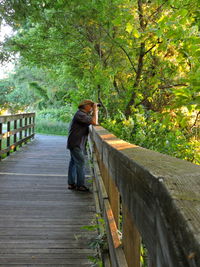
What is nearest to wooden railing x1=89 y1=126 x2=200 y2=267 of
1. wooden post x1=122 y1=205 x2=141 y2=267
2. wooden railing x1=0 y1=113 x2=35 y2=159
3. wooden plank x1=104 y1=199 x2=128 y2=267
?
wooden post x1=122 y1=205 x2=141 y2=267

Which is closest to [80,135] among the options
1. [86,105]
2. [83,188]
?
[86,105]

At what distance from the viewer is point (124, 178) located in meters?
1.51

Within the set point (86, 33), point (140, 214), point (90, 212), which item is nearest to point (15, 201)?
point (90, 212)

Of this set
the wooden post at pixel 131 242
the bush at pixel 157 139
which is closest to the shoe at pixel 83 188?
the bush at pixel 157 139

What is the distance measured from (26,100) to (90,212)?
28.8 m

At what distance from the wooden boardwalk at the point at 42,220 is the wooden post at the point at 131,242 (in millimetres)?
1660

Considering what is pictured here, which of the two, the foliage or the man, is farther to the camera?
the foliage

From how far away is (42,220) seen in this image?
438cm

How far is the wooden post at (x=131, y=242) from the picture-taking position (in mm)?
1519

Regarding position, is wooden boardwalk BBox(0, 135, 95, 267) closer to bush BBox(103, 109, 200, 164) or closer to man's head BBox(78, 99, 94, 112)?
man's head BBox(78, 99, 94, 112)

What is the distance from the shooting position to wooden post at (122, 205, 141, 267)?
1.52 m

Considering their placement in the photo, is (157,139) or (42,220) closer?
(42,220)

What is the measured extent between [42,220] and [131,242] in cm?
298

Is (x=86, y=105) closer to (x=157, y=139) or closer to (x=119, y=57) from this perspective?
(x=157, y=139)
